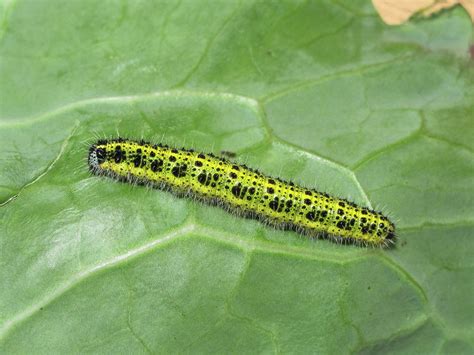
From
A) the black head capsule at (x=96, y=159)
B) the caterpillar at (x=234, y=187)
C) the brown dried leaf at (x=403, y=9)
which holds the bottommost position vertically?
the caterpillar at (x=234, y=187)

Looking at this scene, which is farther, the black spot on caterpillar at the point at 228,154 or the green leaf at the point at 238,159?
the black spot on caterpillar at the point at 228,154

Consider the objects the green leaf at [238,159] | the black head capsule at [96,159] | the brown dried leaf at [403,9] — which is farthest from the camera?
the black head capsule at [96,159]

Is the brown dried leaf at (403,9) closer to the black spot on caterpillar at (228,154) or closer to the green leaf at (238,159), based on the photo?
the green leaf at (238,159)

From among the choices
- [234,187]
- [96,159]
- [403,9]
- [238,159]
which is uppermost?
[403,9]

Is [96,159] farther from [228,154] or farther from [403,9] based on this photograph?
[403,9]

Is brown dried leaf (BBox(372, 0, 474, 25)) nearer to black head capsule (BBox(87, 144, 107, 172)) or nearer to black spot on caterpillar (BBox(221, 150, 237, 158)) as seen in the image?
black spot on caterpillar (BBox(221, 150, 237, 158))

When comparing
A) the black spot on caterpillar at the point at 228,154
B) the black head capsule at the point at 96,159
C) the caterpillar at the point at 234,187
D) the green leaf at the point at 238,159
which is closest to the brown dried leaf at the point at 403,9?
the green leaf at the point at 238,159

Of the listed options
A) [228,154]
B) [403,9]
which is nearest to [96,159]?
[228,154]

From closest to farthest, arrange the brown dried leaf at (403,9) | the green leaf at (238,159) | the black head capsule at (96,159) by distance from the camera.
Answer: the green leaf at (238,159)
the brown dried leaf at (403,9)
the black head capsule at (96,159)
